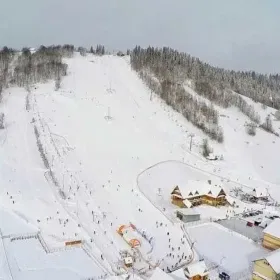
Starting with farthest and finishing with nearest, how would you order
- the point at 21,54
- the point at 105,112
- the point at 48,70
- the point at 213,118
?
the point at 21,54, the point at 48,70, the point at 213,118, the point at 105,112

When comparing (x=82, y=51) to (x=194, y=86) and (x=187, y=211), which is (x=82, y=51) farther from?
(x=187, y=211)

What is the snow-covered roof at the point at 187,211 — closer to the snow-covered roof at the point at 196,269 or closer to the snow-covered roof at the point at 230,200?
the snow-covered roof at the point at 230,200

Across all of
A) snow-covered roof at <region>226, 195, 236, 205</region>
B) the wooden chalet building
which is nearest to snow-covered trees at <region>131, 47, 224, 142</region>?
snow-covered roof at <region>226, 195, 236, 205</region>

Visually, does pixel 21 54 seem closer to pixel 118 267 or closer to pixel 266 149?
pixel 266 149

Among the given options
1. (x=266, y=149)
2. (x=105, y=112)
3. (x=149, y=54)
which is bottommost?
(x=266, y=149)

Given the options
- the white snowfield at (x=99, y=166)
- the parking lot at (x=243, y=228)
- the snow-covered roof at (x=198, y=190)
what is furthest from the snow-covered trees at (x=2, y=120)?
the parking lot at (x=243, y=228)

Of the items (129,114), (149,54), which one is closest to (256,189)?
(129,114)

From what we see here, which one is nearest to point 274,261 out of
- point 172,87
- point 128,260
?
point 128,260
